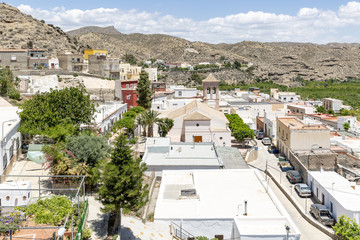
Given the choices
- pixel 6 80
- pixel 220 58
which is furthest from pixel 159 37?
pixel 6 80

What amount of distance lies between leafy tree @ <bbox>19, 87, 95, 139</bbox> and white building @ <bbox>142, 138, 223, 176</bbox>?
19.2ft

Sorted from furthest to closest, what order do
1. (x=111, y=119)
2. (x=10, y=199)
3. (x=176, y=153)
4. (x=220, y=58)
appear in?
(x=220, y=58) → (x=111, y=119) → (x=176, y=153) → (x=10, y=199)

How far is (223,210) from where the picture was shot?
17.3 m

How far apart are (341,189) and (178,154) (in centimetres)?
1197

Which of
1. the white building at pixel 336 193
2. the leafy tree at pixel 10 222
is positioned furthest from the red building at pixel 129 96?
the leafy tree at pixel 10 222

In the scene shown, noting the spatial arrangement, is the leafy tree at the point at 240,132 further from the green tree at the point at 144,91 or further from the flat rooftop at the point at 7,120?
the flat rooftop at the point at 7,120

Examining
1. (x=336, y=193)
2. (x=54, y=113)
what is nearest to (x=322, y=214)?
(x=336, y=193)

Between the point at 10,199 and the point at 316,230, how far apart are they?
16.4 m

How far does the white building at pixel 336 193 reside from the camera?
19.5 meters

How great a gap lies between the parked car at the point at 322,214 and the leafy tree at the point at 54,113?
16.4 metres

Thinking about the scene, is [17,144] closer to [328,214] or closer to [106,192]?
[106,192]

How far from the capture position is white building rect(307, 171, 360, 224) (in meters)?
19.5

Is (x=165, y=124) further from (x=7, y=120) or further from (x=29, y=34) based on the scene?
(x=29, y=34)

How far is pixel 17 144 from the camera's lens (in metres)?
23.9
